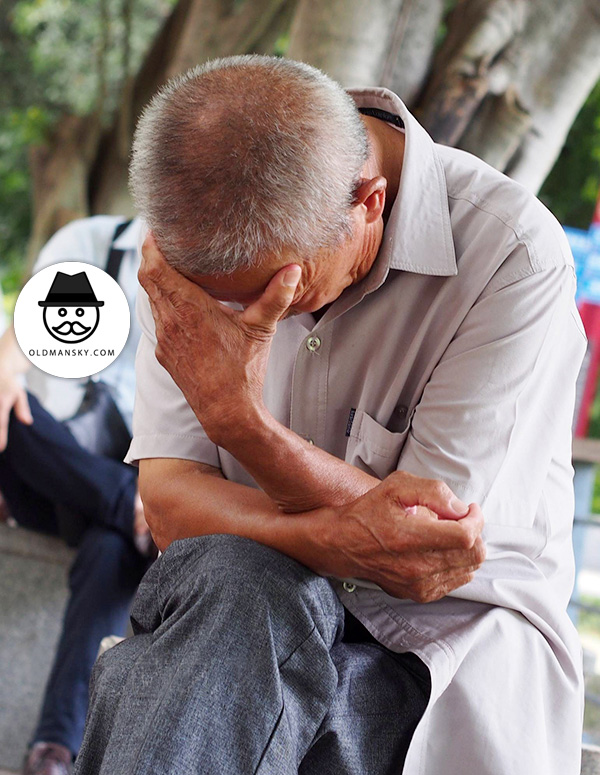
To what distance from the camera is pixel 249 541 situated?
1.18 metres

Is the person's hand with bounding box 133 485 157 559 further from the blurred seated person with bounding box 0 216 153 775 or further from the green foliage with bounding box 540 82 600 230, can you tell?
the green foliage with bounding box 540 82 600 230

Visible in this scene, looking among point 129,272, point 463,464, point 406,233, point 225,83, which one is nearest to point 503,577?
point 463,464

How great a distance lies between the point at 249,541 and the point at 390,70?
7.58ft

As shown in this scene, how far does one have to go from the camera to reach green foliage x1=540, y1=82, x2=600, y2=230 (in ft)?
21.0

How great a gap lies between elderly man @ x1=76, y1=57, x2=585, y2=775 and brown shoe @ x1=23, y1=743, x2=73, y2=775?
3.58 ft

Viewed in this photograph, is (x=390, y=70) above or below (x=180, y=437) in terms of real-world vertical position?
above

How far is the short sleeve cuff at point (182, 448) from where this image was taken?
4.86 feet

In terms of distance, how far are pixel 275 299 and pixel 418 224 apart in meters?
0.30

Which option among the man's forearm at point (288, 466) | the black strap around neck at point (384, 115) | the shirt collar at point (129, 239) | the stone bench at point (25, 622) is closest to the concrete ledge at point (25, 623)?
the stone bench at point (25, 622)

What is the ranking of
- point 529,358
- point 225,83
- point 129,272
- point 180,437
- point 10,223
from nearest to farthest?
1. point 225,83
2. point 529,358
3. point 180,437
4. point 129,272
5. point 10,223

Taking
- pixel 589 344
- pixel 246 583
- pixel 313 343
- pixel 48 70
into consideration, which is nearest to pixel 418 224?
pixel 313 343

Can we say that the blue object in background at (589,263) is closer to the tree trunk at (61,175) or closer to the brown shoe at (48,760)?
the tree trunk at (61,175)

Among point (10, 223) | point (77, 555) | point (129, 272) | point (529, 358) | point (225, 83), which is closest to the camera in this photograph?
point (225, 83)

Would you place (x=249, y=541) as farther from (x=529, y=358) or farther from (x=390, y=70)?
(x=390, y=70)
